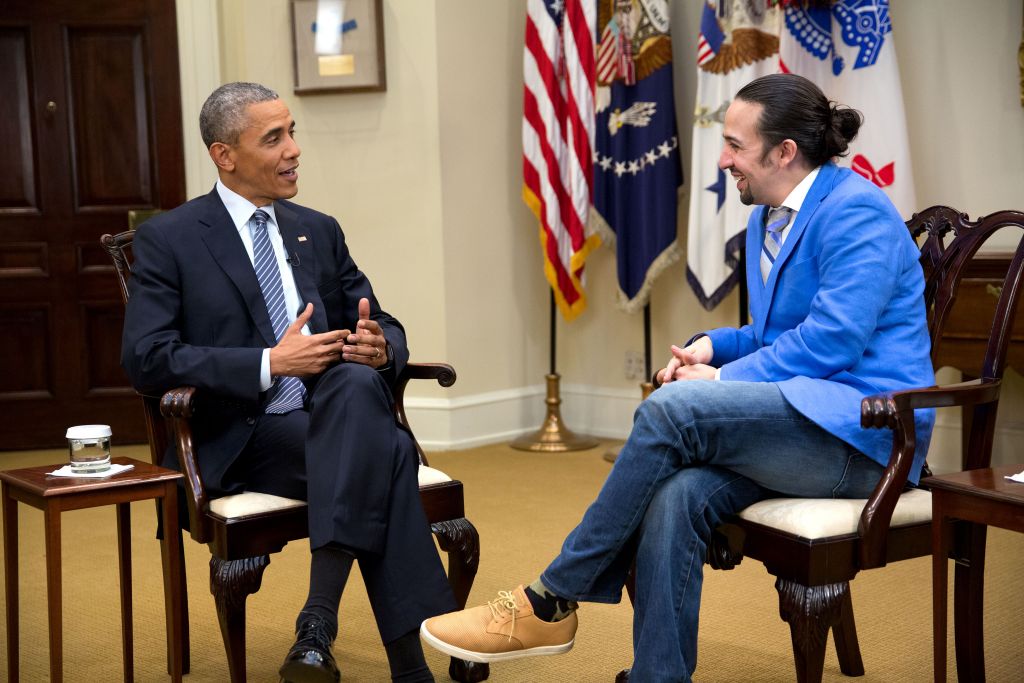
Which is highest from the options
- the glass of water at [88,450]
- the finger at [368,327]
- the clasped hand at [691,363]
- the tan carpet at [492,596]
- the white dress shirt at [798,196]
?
the white dress shirt at [798,196]

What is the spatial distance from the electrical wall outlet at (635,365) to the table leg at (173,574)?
317cm

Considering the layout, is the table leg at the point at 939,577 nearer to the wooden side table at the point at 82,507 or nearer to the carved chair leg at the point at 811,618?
the carved chair leg at the point at 811,618

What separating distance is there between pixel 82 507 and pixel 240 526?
0.99 feet

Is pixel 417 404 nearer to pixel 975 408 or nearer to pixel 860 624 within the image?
pixel 860 624

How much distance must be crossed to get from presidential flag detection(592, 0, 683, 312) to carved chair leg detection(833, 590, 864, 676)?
7.98 feet

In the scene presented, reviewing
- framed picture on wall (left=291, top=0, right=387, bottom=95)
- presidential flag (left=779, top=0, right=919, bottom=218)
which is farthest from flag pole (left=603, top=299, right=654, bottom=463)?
framed picture on wall (left=291, top=0, right=387, bottom=95)

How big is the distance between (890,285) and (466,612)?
100cm

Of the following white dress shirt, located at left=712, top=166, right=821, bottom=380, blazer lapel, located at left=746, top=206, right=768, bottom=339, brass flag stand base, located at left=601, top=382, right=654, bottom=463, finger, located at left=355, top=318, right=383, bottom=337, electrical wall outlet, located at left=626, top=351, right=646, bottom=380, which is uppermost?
white dress shirt, located at left=712, top=166, right=821, bottom=380

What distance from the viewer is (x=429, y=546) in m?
A: 2.27

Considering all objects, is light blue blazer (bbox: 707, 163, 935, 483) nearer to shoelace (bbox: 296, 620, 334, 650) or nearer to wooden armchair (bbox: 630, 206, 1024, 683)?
wooden armchair (bbox: 630, 206, 1024, 683)

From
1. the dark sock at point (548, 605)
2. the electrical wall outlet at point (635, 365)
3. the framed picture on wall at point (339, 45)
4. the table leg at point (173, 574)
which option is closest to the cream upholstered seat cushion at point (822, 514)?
the dark sock at point (548, 605)

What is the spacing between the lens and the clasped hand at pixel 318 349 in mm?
2389

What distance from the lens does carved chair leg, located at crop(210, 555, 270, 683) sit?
2219 millimetres

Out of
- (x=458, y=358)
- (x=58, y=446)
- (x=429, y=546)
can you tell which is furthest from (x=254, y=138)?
(x=58, y=446)
